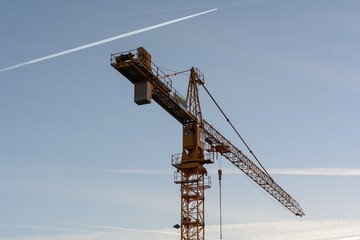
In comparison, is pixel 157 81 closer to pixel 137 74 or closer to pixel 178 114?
pixel 137 74

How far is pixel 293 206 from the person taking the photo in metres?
95.2

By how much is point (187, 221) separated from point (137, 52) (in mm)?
23890

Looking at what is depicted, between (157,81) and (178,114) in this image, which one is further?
(178,114)

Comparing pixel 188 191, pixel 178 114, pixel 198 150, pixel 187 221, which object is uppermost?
pixel 178 114

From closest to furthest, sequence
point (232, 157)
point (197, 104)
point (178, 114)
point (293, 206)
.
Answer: point (178, 114)
point (197, 104)
point (232, 157)
point (293, 206)

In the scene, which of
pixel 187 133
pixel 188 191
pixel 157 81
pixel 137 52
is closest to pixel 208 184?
pixel 188 191

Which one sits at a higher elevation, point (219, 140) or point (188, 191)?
point (219, 140)

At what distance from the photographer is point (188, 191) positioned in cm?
6262

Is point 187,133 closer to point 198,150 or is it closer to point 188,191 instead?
point 198,150

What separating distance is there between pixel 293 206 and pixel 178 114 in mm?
45581

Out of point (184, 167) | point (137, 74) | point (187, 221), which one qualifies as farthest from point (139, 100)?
point (187, 221)

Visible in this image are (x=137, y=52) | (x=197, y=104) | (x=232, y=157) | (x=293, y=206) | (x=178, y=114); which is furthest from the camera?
(x=293, y=206)

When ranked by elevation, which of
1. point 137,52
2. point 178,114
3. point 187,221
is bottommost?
point 187,221

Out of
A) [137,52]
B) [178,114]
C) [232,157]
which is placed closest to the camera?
[137,52]
